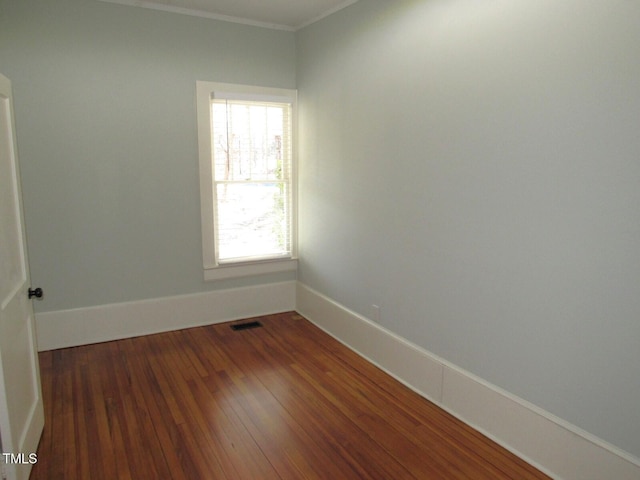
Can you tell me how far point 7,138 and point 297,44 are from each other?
2731 mm

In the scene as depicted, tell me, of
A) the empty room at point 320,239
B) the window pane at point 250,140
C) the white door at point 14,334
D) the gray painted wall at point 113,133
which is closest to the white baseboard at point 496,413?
the empty room at point 320,239

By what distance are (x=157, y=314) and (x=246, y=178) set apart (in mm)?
1463

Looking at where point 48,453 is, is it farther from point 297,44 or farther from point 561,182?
point 297,44

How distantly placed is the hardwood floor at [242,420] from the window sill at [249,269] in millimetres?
707

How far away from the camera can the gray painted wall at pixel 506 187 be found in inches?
72.4

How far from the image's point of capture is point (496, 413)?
2.41 metres

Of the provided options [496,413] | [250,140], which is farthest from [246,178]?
[496,413]

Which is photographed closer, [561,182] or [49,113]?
[561,182]

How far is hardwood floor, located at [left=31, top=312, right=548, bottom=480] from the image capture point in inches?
87.7

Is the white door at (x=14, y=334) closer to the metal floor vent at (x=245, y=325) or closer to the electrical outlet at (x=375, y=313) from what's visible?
the metal floor vent at (x=245, y=325)

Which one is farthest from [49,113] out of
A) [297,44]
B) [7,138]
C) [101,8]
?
[297,44]

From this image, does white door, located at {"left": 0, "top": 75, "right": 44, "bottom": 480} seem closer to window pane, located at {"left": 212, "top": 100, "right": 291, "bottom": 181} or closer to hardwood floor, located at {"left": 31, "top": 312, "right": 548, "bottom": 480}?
hardwood floor, located at {"left": 31, "top": 312, "right": 548, "bottom": 480}

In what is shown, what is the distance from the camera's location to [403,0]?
2795mm

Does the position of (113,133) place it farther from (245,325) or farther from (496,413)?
(496,413)
